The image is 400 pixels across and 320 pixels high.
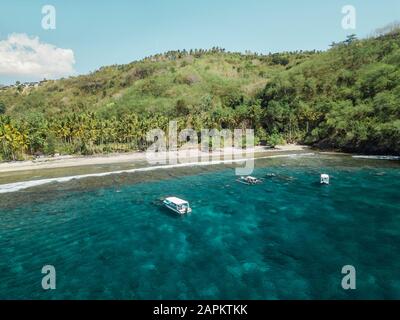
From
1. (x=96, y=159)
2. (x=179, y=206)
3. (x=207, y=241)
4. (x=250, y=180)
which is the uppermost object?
(x=96, y=159)

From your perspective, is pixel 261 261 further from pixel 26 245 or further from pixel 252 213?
pixel 26 245

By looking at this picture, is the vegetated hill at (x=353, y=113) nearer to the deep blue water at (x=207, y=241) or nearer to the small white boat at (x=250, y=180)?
the deep blue water at (x=207, y=241)

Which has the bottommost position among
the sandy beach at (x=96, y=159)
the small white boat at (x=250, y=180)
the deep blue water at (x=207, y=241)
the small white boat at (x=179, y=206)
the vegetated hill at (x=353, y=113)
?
the deep blue water at (x=207, y=241)

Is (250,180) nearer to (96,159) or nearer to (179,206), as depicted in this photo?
(179,206)

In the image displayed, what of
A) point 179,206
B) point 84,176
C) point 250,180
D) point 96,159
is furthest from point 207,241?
point 96,159

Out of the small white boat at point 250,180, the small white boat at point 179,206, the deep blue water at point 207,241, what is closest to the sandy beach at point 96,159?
the deep blue water at point 207,241
